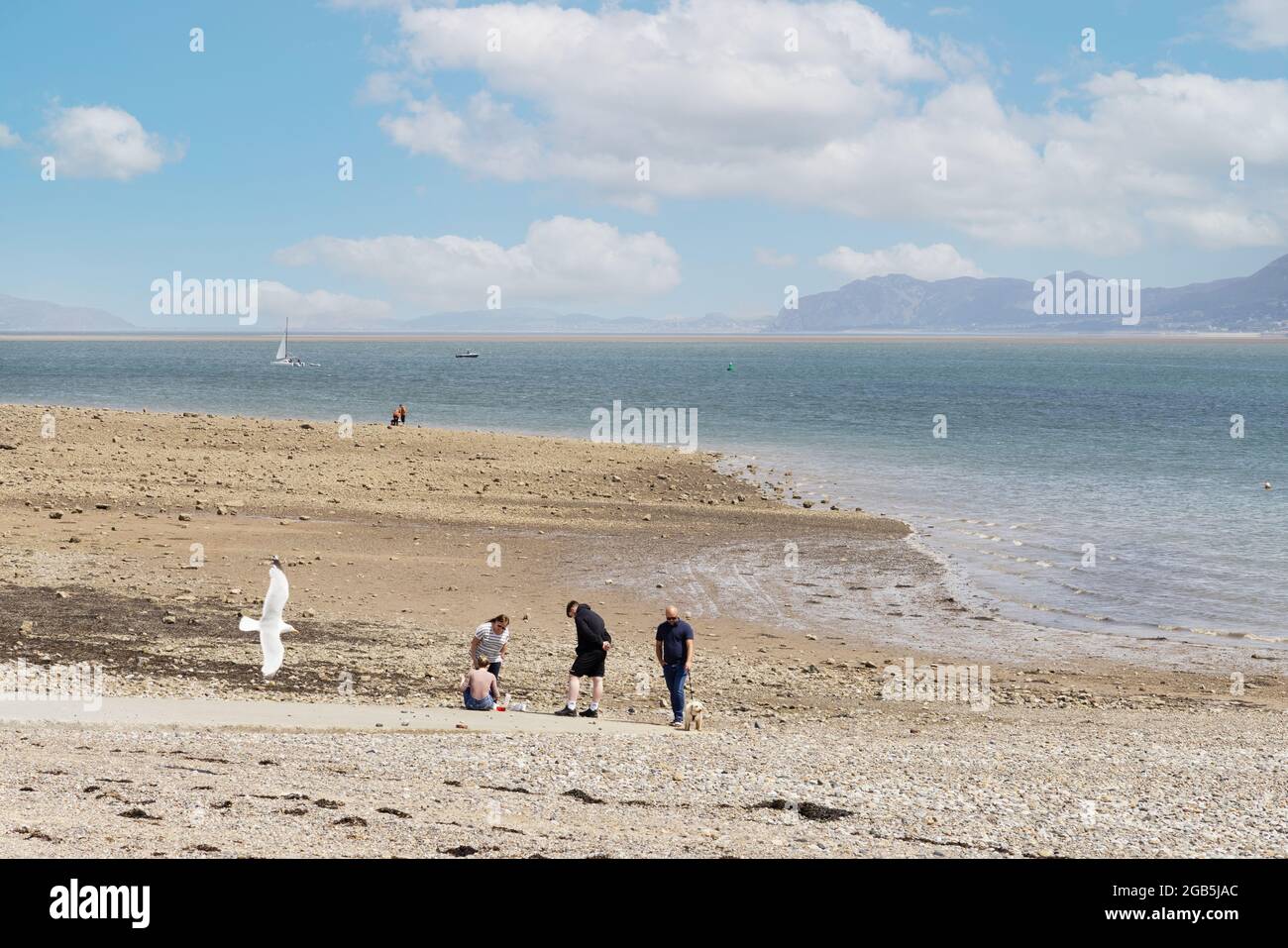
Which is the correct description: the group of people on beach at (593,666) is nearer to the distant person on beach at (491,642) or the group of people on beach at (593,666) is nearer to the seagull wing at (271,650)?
the distant person on beach at (491,642)

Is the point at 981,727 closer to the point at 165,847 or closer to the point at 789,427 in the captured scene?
the point at 165,847

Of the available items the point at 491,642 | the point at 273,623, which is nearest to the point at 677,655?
the point at 491,642

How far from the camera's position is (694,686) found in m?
19.1

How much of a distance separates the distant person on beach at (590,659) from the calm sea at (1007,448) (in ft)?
39.1

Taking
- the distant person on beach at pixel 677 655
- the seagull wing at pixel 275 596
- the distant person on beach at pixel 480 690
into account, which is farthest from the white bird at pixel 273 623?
the distant person on beach at pixel 677 655

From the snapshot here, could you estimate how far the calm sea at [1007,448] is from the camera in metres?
28.5

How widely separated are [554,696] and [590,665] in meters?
→ 1.55

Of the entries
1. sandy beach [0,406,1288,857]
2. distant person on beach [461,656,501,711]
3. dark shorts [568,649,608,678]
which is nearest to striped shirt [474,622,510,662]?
distant person on beach [461,656,501,711]

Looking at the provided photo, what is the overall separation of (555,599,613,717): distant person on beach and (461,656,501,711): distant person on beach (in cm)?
95

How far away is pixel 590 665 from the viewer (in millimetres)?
16828

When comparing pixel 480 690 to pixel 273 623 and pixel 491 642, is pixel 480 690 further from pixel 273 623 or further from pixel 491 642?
pixel 273 623

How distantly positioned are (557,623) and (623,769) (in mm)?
9663

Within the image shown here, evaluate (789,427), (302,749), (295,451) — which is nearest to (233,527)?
(295,451)
